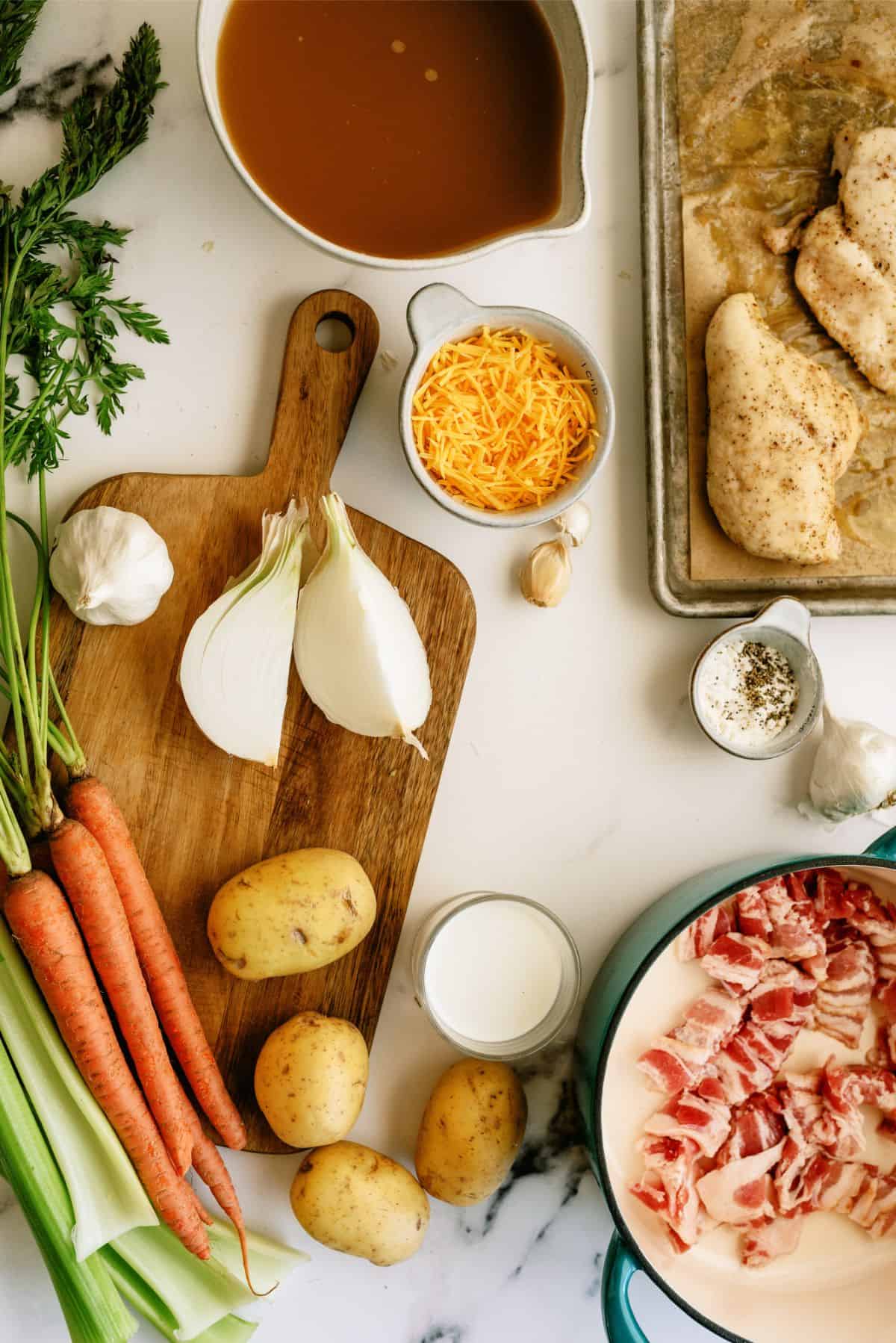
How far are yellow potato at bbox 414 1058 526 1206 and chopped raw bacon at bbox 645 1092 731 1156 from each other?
19 centimetres

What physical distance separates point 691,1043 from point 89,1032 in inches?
32.1

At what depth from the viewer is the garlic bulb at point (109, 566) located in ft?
4.36

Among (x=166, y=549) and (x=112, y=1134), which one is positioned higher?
(x=166, y=549)

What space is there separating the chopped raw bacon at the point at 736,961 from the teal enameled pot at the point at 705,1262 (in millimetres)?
67

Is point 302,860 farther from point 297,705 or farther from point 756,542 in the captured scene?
point 756,542

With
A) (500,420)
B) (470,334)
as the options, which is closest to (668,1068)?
(500,420)

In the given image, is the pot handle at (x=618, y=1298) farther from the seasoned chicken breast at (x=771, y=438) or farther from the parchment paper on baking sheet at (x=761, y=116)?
the parchment paper on baking sheet at (x=761, y=116)

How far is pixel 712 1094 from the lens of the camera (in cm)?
143

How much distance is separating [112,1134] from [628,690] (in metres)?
0.96

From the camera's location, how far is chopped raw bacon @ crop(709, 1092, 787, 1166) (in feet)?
4.75

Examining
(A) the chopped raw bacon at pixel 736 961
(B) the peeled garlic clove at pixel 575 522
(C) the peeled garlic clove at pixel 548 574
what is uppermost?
(B) the peeled garlic clove at pixel 575 522

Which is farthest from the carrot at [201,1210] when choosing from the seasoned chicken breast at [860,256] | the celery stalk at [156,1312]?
the seasoned chicken breast at [860,256]

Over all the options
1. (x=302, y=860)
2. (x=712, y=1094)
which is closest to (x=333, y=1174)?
(x=302, y=860)

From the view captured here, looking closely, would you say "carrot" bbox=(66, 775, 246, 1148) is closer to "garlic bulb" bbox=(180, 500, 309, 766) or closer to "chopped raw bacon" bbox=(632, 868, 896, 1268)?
"garlic bulb" bbox=(180, 500, 309, 766)
